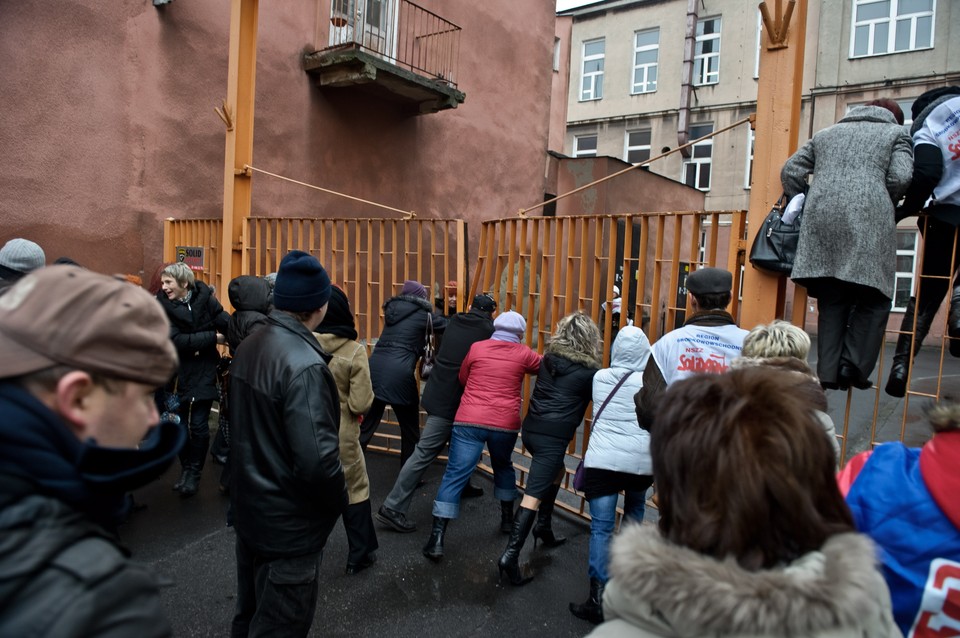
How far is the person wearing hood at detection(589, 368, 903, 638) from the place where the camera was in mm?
1040

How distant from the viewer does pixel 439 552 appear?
13.6 ft

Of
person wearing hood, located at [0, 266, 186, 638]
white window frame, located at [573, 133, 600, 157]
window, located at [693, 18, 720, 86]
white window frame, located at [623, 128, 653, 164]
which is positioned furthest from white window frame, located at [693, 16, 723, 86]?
person wearing hood, located at [0, 266, 186, 638]

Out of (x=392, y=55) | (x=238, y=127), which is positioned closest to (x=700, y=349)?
(x=238, y=127)

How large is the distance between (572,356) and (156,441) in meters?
3.11

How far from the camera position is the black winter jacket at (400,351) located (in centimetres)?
518

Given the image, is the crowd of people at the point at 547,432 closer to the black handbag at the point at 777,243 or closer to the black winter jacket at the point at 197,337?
the black winter jacket at the point at 197,337

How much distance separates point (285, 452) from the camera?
2.54 metres

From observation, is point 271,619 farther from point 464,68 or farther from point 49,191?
point 464,68

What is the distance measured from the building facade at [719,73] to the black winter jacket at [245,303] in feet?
55.0

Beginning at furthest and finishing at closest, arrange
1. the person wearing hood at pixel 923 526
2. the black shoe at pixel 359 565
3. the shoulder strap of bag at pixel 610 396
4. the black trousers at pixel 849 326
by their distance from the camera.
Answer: the black shoe at pixel 359 565 < the shoulder strap of bag at pixel 610 396 < the black trousers at pixel 849 326 < the person wearing hood at pixel 923 526

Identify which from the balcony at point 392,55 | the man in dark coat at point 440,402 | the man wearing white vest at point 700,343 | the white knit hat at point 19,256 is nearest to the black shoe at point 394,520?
the man in dark coat at point 440,402

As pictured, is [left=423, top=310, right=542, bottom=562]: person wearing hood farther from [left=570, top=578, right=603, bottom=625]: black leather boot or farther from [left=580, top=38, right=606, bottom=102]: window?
[left=580, top=38, right=606, bottom=102]: window

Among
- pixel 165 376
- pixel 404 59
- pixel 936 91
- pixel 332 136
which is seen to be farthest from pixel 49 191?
pixel 936 91

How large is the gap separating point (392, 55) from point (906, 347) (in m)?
9.33
